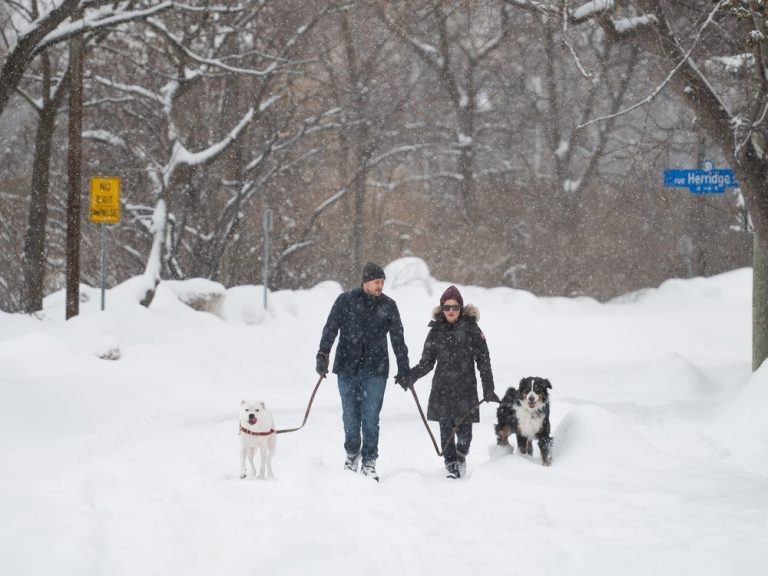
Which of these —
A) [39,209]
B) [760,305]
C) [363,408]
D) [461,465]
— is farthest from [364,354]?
[39,209]

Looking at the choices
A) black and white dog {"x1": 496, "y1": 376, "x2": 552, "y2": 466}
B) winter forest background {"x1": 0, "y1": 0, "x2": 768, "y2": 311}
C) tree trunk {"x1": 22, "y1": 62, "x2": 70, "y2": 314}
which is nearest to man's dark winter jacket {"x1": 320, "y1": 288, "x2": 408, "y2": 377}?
black and white dog {"x1": 496, "y1": 376, "x2": 552, "y2": 466}

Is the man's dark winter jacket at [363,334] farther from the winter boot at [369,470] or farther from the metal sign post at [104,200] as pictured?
the metal sign post at [104,200]

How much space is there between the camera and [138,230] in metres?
26.8

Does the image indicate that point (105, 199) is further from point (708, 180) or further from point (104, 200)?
point (708, 180)

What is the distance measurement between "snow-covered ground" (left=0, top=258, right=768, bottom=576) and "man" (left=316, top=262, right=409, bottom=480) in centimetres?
44

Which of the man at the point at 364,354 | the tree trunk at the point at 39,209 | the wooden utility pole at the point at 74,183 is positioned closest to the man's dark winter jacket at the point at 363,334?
the man at the point at 364,354

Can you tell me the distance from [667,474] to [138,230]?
69.5 ft

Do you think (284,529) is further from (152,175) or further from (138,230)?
(138,230)

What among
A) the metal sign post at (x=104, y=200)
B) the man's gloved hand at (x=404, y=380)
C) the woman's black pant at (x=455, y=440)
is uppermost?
the metal sign post at (x=104, y=200)

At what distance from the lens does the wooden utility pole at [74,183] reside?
674 inches

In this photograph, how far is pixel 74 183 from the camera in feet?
56.9

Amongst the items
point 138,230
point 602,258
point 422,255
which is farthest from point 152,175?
point 602,258

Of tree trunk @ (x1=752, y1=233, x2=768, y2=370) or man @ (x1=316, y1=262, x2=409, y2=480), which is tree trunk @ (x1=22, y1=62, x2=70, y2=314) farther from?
tree trunk @ (x1=752, y1=233, x2=768, y2=370)

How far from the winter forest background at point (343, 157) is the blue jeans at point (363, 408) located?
502 inches
